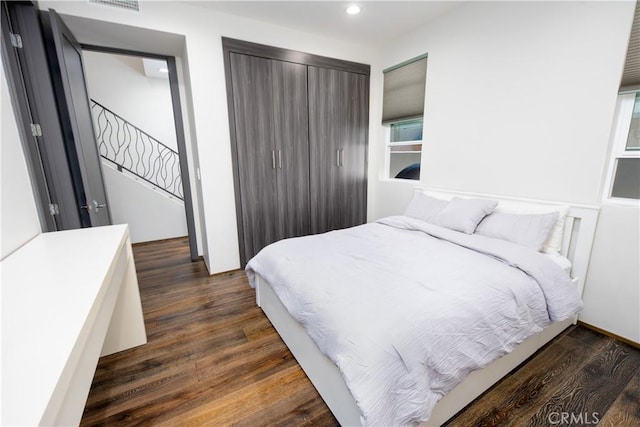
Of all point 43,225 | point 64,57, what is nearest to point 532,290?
point 43,225

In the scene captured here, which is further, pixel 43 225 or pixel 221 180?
pixel 221 180

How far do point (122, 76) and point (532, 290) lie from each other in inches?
229

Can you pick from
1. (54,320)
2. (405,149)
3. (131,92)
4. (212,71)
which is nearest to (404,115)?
(405,149)

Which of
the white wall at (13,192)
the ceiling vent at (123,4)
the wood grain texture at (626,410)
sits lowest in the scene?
the wood grain texture at (626,410)

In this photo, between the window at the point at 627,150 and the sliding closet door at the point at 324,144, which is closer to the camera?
the window at the point at 627,150

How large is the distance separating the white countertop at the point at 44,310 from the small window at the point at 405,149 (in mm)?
3122

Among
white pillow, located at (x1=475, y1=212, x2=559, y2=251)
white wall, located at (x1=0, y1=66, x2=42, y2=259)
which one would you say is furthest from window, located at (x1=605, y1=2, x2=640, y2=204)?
white wall, located at (x1=0, y1=66, x2=42, y2=259)

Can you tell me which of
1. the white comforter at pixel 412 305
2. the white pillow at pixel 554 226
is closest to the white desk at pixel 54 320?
the white comforter at pixel 412 305

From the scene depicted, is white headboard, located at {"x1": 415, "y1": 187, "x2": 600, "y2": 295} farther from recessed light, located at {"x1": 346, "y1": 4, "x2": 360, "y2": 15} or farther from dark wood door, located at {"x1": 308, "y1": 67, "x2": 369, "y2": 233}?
recessed light, located at {"x1": 346, "y1": 4, "x2": 360, "y2": 15}

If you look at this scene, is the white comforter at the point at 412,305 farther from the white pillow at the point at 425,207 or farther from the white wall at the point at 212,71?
the white wall at the point at 212,71

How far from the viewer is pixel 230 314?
2.26 metres

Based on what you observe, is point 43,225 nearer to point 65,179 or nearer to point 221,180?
point 65,179

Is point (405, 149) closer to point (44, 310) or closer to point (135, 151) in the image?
point (44, 310)

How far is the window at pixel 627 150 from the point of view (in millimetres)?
1824
